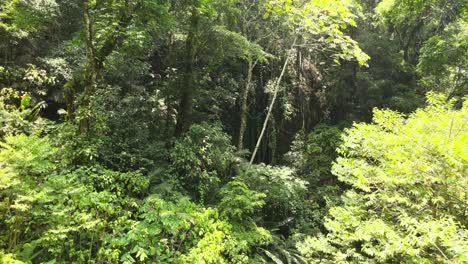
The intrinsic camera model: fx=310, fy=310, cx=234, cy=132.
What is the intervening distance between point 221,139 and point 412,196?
4255 millimetres

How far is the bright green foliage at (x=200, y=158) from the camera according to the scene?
6754 mm

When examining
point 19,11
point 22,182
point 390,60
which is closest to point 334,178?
point 390,60

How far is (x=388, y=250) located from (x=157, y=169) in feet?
14.8

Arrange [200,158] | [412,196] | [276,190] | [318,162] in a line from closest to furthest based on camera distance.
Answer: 1. [412,196]
2. [200,158]
3. [276,190]
4. [318,162]

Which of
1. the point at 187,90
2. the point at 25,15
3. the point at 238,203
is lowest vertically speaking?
the point at 238,203

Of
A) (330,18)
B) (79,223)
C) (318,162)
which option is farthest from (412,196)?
(318,162)

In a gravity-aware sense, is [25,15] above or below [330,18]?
below

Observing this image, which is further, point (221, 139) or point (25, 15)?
point (221, 139)

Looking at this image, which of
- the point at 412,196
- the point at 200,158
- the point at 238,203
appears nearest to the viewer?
the point at 412,196

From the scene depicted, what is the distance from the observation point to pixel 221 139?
7621mm

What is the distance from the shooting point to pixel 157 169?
6.60m

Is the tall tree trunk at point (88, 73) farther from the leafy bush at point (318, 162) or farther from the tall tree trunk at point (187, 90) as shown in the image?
the leafy bush at point (318, 162)

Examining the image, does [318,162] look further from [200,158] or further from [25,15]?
[25,15]

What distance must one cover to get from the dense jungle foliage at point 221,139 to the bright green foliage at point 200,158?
1.8 inches
